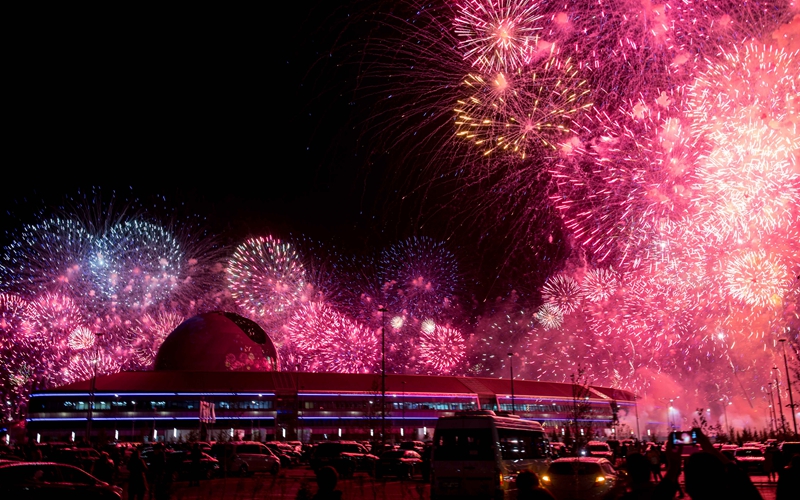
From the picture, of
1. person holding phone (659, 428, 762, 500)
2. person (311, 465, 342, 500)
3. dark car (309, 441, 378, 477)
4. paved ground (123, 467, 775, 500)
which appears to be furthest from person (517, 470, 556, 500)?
dark car (309, 441, 378, 477)

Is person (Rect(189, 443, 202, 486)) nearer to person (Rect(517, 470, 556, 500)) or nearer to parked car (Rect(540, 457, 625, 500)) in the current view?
parked car (Rect(540, 457, 625, 500))

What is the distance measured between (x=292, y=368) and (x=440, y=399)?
20.3m

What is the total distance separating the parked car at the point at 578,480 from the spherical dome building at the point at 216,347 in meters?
54.9

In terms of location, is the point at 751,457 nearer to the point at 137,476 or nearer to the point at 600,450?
the point at 600,450

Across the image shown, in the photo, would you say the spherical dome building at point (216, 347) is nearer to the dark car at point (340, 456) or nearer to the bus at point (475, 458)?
the dark car at point (340, 456)

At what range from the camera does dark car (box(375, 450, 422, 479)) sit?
36.9 meters

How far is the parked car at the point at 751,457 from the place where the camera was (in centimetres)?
3581

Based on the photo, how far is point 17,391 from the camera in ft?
235

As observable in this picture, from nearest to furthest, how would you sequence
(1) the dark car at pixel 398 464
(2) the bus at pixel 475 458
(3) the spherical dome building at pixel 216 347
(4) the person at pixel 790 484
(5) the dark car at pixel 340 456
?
(4) the person at pixel 790 484, (2) the bus at pixel 475 458, (1) the dark car at pixel 398 464, (5) the dark car at pixel 340 456, (3) the spherical dome building at pixel 216 347

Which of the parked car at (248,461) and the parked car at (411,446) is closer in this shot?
the parked car at (248,461)

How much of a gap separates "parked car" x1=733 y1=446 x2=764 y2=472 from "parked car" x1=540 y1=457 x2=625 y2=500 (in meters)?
18.4

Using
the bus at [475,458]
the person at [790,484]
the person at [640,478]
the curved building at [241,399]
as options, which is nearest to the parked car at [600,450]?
the bus at [475,458]

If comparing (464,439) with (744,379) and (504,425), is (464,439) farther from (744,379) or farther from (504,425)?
(744,379)

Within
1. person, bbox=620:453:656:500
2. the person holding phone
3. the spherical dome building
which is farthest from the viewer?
the spherical dome building
